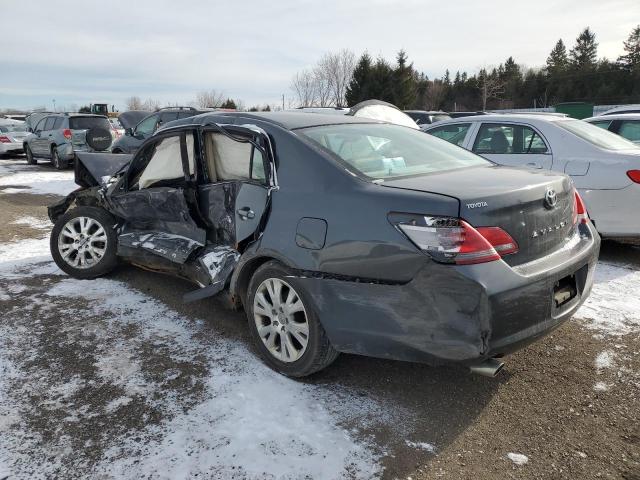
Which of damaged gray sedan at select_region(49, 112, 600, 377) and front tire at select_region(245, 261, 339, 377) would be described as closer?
damaged gray sedan at select_region(49, 112, 600, 377)

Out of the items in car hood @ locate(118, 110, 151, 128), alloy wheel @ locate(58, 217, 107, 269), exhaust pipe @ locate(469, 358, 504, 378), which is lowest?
exhaust pipe @ locate(469, 358, 504, 378)

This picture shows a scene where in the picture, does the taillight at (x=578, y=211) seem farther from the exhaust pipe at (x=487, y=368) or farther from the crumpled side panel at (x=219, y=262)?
the crumpled side panel at (x=219, y=262)

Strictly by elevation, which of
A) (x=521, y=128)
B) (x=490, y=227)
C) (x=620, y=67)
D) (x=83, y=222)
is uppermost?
(x=620, y=67)

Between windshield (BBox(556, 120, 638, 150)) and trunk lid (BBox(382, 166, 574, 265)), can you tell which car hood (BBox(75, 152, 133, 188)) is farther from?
windshield (BBox(556, 120, 638, 150))

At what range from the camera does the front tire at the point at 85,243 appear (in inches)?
192

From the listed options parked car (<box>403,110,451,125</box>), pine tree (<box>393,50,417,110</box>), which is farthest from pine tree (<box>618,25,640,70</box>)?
parked car (<box>403,110,451,125</box>)

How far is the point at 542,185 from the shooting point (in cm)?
279

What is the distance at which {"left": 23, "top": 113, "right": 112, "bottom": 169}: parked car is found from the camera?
599 inches

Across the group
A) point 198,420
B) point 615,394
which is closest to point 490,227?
point 615,394

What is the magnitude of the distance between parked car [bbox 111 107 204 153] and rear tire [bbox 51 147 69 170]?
3.28m

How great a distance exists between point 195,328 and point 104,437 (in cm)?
138

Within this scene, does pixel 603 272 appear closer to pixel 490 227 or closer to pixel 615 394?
pixel 615 394

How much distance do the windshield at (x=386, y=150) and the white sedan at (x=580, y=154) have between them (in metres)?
1.79

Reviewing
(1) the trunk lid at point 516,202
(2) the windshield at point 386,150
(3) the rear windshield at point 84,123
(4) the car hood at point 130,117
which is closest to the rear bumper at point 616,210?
(2) the windshield at point 386,150
